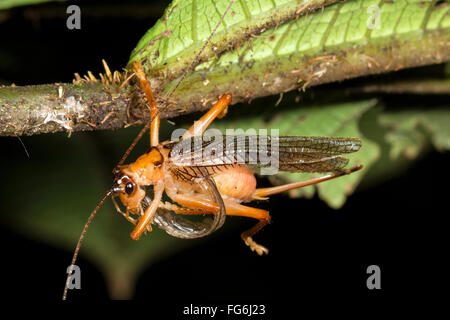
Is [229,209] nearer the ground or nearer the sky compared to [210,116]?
nearer the ground

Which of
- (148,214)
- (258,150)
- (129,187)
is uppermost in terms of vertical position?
(258,150)

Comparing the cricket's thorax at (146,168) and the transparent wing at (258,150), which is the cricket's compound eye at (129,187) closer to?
the cricket's thorax at (146,168)

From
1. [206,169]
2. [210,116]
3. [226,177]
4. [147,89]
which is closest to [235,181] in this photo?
[226,177]

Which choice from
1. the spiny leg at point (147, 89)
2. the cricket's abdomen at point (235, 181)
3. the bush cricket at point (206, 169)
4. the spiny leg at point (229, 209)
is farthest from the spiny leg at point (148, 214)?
the spiny leg at point (147, 89)

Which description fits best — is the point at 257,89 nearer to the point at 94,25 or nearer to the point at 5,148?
the point at 94,25

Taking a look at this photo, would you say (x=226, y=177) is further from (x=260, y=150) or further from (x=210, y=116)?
(x=210, y=116)

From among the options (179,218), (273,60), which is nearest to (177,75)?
(273,60)

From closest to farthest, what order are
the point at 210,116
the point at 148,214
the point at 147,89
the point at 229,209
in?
1. the point at 147,89
2. the point at 210,116
3. the point at 148,214
4. the point at 229,209
